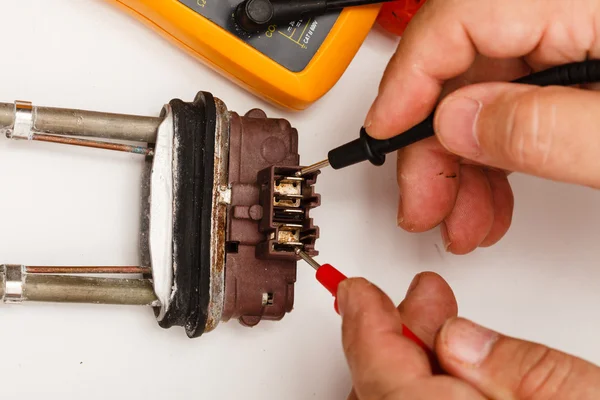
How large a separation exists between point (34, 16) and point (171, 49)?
7.4 inches

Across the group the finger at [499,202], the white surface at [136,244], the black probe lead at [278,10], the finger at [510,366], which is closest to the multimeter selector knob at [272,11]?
the black probe lead at [278,10]

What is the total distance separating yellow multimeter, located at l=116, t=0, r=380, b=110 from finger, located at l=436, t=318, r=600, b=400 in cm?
42

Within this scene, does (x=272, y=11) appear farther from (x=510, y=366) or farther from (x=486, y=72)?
(x=510, y=366)

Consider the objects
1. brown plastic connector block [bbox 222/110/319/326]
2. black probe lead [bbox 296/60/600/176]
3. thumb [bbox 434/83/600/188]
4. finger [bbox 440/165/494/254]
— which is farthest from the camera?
finger [bbox 440/165/494/254]

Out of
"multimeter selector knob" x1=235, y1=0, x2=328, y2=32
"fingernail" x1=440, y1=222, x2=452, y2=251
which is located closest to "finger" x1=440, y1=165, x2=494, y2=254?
"fingernail" x1=440, y1=222, x2=452, y2=251

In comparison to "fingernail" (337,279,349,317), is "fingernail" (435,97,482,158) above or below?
above

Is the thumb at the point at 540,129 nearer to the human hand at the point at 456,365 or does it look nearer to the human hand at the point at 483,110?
the human hand at the point at 483,110

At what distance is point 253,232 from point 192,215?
0.27 feet

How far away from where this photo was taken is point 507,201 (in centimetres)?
105

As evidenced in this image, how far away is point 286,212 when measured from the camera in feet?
2.96

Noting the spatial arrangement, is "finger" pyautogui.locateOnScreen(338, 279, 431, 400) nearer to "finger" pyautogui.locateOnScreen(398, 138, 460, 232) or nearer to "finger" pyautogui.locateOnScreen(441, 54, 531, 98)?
"finger" pyautogui.locateOnScreen(398, 138, 460, 232)

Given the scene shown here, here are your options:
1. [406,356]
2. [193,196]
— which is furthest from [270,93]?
[406,356]

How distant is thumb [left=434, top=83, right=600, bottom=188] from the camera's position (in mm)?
692

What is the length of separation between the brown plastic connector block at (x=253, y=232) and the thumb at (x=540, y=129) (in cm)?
24
